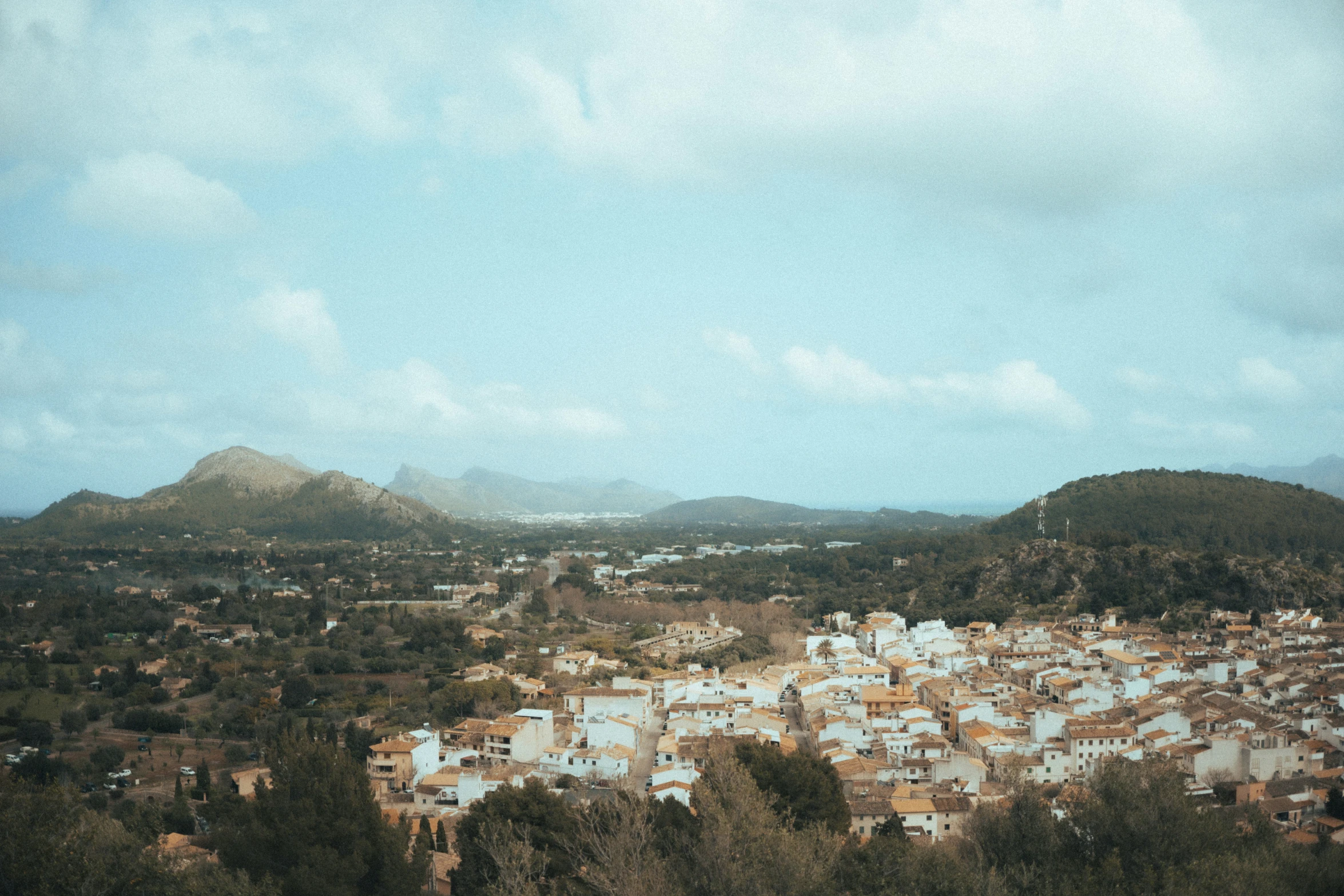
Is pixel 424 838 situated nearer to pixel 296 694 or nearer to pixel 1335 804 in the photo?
pixel 296 694

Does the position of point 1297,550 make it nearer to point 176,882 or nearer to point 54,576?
point 176,882

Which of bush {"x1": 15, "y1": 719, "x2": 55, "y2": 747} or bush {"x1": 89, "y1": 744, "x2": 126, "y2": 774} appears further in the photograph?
bush {"x1": 15, "y1": 719, "x2": 55, "y2": 747}

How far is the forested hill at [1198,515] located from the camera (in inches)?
2143

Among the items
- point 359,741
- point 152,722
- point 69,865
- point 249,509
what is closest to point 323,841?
point 69,865

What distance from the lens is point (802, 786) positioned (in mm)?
18469

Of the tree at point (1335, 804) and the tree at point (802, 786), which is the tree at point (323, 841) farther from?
the tree at point (1335, 804)

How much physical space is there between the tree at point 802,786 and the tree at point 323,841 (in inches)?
260

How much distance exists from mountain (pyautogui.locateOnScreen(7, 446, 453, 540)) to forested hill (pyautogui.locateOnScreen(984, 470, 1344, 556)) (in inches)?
2693

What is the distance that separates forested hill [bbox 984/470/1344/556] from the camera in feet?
179

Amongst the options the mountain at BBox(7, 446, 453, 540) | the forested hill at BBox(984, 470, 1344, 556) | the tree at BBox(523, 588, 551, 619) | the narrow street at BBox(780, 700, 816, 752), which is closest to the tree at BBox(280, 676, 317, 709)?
the narrow street at BBox(780, 700, 816, 752)

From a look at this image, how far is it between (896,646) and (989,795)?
18329 mm

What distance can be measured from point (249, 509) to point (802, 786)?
101 meters

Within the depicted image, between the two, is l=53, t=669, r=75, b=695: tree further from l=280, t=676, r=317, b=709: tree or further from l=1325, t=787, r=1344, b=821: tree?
l=1325, t=787, r=1344, b=821: tree

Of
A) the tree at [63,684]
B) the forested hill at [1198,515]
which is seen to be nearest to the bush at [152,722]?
the tree at [63,684]
